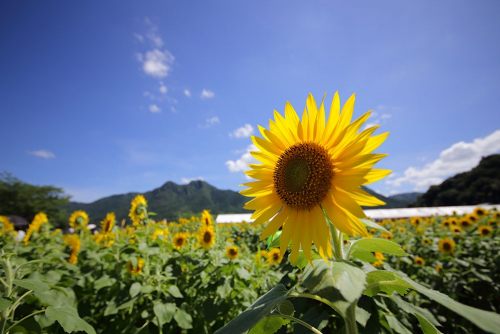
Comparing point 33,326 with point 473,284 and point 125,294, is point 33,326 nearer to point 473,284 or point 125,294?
point 125,294

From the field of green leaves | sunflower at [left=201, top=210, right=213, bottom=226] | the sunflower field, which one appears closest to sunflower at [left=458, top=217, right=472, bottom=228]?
the field of green leaves

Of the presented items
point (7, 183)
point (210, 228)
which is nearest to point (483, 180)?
point (210, 228)

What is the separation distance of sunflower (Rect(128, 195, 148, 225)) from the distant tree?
1489 inches

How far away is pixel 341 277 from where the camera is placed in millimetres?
708

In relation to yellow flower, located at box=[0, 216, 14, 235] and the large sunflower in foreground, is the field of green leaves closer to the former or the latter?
yellow flower, located at box=[0, 216, 14, 235]

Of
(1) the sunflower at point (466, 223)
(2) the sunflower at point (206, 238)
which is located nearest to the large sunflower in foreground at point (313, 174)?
(2) the sunflower at point (206, 238)

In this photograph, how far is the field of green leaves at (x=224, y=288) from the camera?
0.89 meters

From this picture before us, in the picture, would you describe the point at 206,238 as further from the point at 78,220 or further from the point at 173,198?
the point at 173,198

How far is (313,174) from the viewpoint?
1.14 m

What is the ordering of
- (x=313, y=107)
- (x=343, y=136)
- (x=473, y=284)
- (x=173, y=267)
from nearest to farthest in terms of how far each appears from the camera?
(x=343, y=136), (x=313, y=107), (x=173, y=267), (x=473, y=284)

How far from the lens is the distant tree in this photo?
33562 mm

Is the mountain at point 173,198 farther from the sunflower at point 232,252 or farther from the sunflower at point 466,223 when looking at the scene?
the sunflower at point 232,252

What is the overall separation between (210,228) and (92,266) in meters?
1.87

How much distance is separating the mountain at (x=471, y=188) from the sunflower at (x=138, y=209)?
49.6 m
